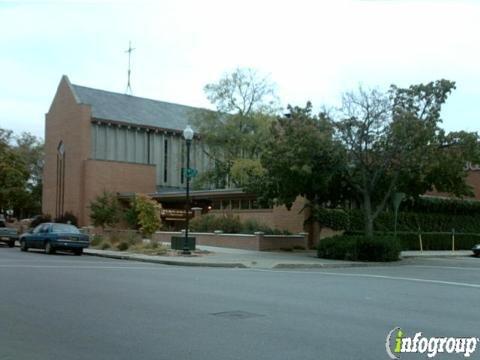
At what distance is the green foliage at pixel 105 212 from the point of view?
42719 mm

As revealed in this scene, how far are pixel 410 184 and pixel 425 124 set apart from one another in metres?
3.72

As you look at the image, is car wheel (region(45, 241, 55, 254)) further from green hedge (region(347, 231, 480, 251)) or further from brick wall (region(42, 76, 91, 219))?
brick wall (region(42, 76, 91, 219))

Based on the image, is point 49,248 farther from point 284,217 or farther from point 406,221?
point 406,221

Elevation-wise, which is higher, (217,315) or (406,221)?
(406,221)

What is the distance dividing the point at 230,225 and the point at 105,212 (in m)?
11.6

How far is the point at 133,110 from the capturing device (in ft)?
184

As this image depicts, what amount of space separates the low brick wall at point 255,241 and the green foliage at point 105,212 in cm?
1042

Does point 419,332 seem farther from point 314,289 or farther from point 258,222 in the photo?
point 258,222

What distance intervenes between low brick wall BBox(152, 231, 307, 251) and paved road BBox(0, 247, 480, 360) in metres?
13.4

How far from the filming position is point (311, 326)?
9.91m

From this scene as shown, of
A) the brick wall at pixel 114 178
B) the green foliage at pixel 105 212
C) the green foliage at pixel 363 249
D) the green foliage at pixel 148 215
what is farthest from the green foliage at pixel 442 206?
the brick wall at pixel 114 178

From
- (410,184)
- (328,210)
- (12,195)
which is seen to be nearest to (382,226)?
(328,210)

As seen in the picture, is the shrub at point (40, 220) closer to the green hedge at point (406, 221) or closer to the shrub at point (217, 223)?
the shrub at point (217, 223)

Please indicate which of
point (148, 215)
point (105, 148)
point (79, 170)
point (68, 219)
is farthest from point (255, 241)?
point (105, 148)
